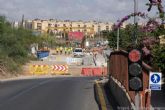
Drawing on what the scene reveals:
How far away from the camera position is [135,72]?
11.0 m

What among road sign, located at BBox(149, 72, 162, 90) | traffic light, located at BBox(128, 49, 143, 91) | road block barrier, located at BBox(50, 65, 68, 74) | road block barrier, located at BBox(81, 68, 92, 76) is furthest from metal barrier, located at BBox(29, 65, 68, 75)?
traffic light, located at BBox(128, 49, 143, 91)

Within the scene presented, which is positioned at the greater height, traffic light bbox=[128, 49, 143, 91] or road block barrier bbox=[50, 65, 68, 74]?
traffic light bbox=[128, 49, 143, 91]

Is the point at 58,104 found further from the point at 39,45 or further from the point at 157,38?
the point at 39,45

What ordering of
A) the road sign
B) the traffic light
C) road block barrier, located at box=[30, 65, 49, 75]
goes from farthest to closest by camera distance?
road block barrier, located at box=[30, 65, 49, 75]
the road sign
the traffic light

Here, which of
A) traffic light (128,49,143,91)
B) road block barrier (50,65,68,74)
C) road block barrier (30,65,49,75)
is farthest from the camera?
road block barrier (50,65,68,74)

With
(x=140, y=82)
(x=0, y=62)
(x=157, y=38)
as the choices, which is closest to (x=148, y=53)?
(x=157, y=38)

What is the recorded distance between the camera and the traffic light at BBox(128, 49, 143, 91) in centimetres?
1092

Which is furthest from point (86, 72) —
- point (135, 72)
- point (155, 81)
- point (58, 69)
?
point (135, 72)

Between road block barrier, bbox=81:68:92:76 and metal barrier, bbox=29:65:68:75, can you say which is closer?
metal barrier, bbox=29:65:68:75

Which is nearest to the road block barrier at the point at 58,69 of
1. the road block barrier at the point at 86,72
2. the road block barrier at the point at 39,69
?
the road block barrier at the point at 39,69

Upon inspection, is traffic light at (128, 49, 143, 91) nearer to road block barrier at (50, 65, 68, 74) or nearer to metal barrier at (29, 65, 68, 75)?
metal barrier at (29, 65, 68, 75)

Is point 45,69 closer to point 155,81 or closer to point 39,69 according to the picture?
point 39,69

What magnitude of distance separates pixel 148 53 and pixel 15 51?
181ft

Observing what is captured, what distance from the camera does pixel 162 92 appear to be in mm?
21312
